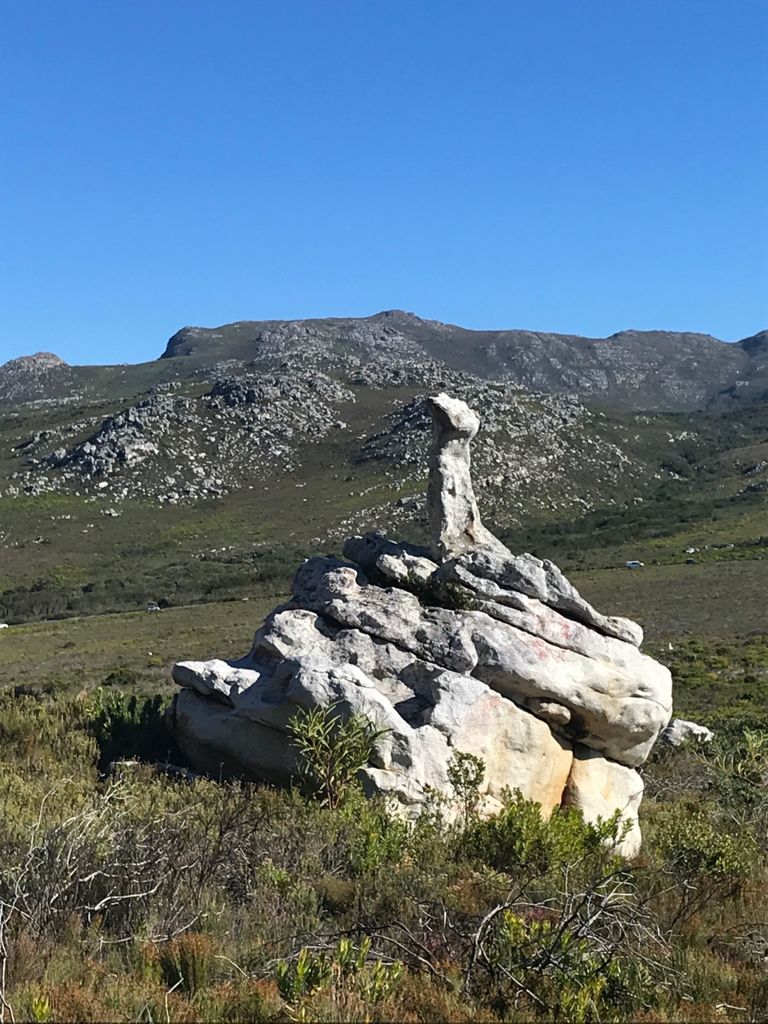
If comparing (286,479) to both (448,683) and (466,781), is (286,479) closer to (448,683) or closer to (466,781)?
(448,683)

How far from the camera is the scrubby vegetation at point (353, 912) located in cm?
577

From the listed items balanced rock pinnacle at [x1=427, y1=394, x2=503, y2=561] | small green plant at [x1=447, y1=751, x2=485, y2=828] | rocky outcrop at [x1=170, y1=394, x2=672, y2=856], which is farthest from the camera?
balanced rock pinnacle at [x1=427, y1=394, x2=503, y2=561]

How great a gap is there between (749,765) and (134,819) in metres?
8.49

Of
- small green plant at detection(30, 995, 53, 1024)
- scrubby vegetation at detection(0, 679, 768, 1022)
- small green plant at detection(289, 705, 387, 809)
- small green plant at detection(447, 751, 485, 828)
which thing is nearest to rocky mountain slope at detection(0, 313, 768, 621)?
small green plant at detection(447, 751, 485, 828)

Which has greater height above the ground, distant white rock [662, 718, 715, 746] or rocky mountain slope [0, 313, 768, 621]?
rocky mountain slope [0, 313, 768, 621]

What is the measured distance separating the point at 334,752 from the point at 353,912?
2925 mm

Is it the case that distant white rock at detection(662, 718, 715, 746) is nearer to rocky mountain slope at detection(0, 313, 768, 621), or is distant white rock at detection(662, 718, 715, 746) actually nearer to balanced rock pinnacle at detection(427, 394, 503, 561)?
balanced rock pinnacle at detection(427, 394, 503, 561)

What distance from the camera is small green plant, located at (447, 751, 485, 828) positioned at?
1052 centimetres

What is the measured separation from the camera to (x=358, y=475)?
267 ft

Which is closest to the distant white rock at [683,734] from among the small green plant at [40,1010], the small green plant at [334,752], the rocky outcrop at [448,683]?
the rocky outcrop at [448,683]

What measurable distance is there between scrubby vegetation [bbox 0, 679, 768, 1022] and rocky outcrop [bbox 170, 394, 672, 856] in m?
0.79

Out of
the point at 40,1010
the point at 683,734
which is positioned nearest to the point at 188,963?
the point at 40,1010

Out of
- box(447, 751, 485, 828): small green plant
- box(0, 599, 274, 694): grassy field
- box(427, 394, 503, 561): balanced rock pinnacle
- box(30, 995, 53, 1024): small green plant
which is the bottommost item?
box(0, 599, 274, 694): grassy field

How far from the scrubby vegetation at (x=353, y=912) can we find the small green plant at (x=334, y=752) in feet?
0.71
